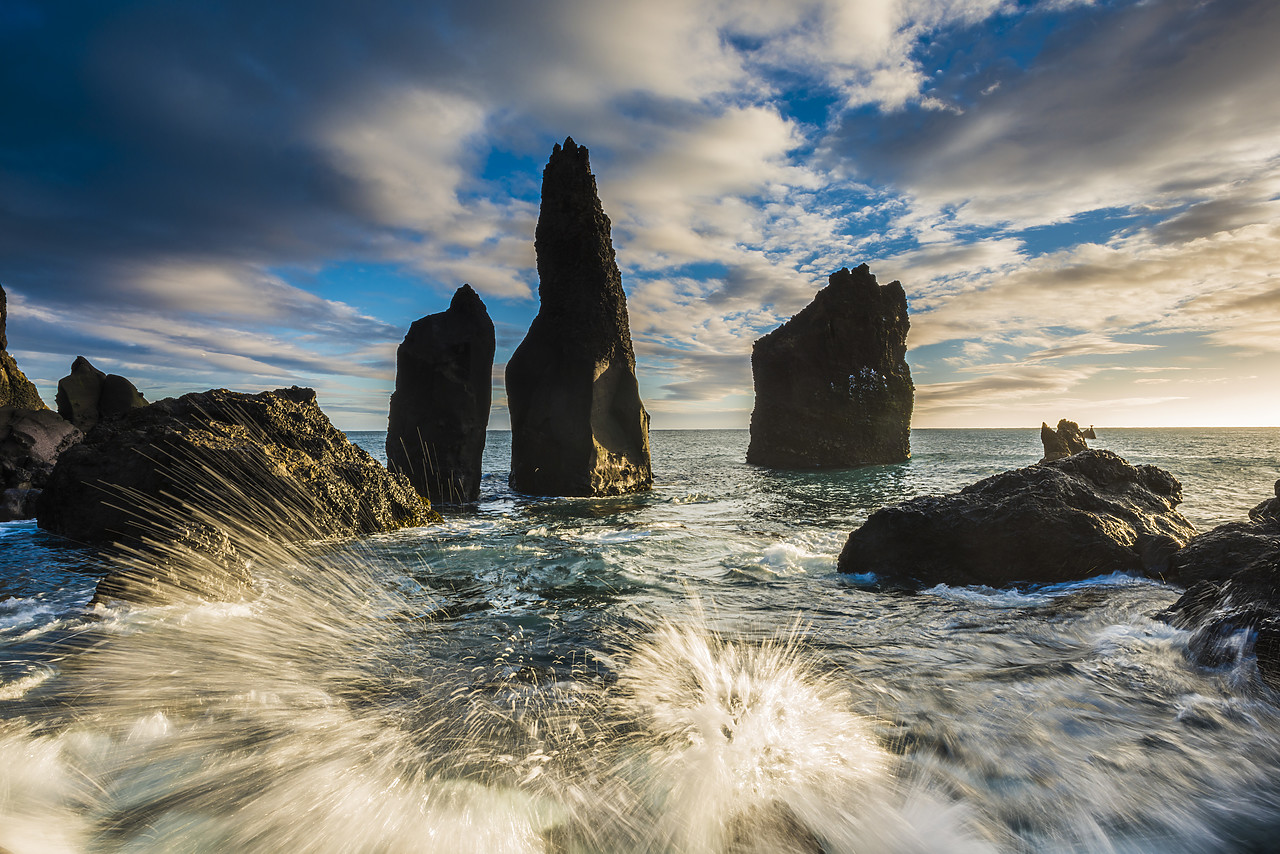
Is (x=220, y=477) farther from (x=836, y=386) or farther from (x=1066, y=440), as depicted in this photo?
(x=836, y=386)

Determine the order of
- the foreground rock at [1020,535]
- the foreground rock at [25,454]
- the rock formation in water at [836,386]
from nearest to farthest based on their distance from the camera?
the foreground rock at [1020,535] < the foreground rock at [25,454] < the rock formation in water at [836,386]

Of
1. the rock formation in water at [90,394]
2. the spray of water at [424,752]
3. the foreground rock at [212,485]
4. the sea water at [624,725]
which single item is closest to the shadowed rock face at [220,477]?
the foreground rock at [212,485]

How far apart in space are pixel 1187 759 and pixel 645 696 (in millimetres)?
2913

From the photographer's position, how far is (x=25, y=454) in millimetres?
13141

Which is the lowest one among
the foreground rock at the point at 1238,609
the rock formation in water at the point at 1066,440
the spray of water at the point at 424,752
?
the spray of water at the point at 424,752

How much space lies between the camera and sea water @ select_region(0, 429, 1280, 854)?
2.25 m

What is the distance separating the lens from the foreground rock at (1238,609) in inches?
144

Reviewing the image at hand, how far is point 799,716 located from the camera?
10.2ft

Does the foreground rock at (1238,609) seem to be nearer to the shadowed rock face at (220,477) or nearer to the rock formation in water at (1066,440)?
the shadowed rock face at (220,477)

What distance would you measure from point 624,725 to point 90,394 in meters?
29.2

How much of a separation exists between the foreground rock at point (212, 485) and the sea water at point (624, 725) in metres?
0.88

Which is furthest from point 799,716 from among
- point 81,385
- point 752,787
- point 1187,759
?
point 81,385

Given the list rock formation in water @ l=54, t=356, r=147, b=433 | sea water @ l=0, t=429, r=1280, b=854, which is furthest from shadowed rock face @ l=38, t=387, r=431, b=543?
rock formation in water @ l=54, t=356, r=147, b=433

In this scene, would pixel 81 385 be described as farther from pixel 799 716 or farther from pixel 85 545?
pixel 799 716
